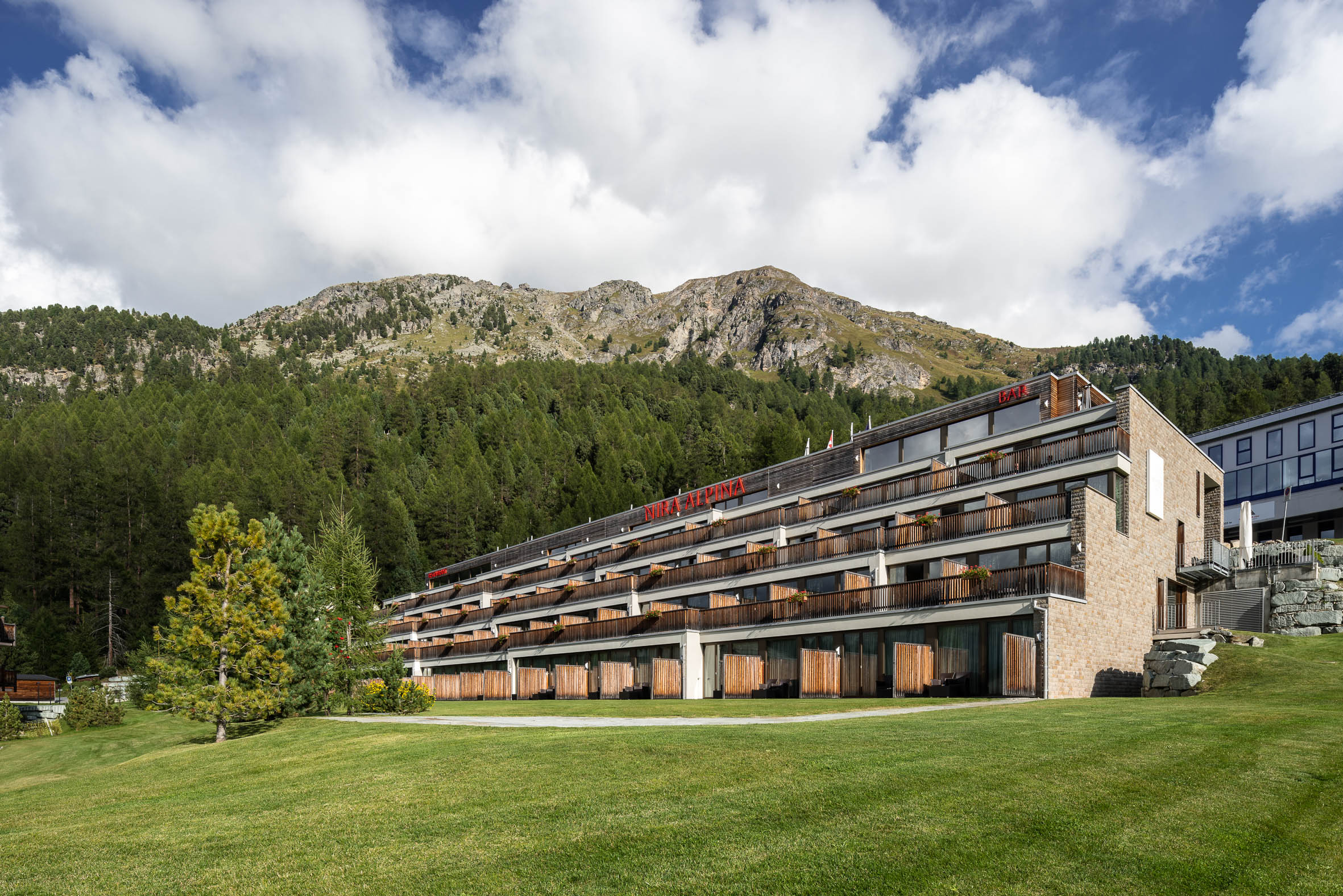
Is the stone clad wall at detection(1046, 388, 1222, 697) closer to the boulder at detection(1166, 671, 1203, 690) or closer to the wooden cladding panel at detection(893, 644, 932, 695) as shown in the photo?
the boulder at detection(1166, 671, 1203, 690)

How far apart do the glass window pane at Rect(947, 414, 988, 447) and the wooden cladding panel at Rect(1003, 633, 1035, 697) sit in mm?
13508

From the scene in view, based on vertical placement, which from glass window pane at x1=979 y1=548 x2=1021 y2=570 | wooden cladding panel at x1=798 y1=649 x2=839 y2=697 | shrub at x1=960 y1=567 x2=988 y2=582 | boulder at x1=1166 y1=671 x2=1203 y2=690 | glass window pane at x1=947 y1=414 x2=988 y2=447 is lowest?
wooden cladding panel at x1=798 y1=649 x2=839 y2=697

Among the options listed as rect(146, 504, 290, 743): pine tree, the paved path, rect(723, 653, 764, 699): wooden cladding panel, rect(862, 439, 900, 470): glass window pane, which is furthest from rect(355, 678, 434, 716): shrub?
rect(862, 439, 900, 470): glass window pane

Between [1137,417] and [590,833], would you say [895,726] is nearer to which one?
[590,833]

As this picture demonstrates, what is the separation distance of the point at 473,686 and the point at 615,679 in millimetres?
15617

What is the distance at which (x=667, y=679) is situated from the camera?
3875 cm

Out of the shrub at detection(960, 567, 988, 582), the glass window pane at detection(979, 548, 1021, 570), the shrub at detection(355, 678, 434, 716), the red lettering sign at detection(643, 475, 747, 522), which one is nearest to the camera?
the shrub at detection(960, 567, 988, 582)

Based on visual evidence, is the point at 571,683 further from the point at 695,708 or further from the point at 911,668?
the point at 911,668

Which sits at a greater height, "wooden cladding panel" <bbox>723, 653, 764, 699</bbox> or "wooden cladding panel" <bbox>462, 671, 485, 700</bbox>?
"wooden cladding panel" <bbox>723, 653, 764, 699</bbox>

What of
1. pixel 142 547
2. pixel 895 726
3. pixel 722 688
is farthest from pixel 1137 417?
pixel 142 547

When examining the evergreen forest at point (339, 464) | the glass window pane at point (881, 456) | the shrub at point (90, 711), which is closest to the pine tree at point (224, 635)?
the shrub at point (90, 711)

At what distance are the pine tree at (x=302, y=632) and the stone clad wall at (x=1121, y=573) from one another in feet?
84.5

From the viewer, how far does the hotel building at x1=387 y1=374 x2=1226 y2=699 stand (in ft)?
95.2

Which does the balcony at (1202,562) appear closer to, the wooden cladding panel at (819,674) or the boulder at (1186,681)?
the boulder at (1186,681)
